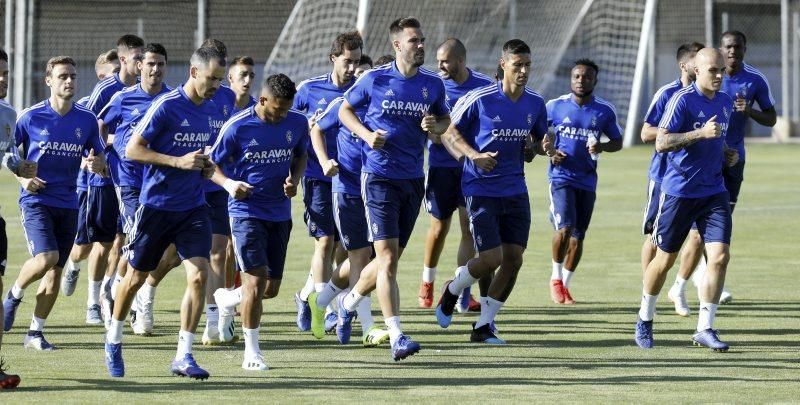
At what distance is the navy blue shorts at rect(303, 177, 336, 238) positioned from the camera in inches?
469

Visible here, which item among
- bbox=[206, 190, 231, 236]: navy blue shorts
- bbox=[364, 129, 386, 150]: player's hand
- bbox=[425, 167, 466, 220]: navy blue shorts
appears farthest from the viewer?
bbox=[425, 167, 466, 220]: navy blue shorts

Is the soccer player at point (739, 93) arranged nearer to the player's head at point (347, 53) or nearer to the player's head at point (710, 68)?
the player's head at point (710, 68)

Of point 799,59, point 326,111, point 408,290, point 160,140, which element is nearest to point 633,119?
point 799,59

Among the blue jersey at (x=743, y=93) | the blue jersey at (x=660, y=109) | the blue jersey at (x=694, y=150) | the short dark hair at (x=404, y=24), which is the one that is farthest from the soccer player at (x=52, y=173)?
the blue jersey at (x=743, y=93)

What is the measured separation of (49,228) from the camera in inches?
424

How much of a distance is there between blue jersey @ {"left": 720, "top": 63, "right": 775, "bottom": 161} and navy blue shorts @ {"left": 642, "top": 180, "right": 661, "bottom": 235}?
3.55 ft

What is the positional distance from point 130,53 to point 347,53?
202 cm

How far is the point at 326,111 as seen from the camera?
11422mm

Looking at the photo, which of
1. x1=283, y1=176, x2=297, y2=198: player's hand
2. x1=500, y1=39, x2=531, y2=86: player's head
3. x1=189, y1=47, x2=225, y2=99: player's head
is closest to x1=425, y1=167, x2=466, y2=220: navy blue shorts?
x1=500, y1=39, x2=531, y2=86: player's head

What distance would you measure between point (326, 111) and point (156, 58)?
1.35m

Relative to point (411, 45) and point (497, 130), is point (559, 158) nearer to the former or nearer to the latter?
point (497, 130)

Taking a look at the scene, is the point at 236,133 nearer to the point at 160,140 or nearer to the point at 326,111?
the point at 160,140

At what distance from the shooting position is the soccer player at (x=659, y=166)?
11164 mm

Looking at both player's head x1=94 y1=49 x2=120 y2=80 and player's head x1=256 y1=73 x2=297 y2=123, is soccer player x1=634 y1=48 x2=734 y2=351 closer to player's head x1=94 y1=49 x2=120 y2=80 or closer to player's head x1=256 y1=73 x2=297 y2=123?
player's head x1=256 y1=73 x2=297 y2=123
